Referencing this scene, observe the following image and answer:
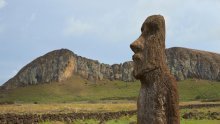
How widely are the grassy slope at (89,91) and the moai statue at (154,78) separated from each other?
12098 centimetres

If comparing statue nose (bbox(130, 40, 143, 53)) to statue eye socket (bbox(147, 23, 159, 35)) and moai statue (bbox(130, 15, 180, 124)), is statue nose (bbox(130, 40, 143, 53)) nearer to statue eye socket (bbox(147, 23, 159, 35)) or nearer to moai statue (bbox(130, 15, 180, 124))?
moai statue (bbox(130, 15, 180, 124))

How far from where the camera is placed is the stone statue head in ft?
44.0

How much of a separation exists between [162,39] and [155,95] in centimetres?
181

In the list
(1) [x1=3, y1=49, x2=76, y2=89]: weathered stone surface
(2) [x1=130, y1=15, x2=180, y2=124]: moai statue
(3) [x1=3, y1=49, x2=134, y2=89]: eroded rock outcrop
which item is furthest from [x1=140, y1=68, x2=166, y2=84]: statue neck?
(3) [x1=3, y1=49, x2=134, y2=89]: eroded rock outcrop

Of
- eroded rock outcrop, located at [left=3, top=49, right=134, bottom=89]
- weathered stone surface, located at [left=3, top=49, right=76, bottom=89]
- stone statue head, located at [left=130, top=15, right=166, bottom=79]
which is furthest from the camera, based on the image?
eroded rock outcrop, located at [left=3, top=49, right=134, bottom=89]

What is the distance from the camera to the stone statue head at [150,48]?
44.0 ft

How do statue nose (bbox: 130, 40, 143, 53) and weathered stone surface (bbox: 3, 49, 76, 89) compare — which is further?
weathered stone surface (bbox: 3, 49, 76, 89)

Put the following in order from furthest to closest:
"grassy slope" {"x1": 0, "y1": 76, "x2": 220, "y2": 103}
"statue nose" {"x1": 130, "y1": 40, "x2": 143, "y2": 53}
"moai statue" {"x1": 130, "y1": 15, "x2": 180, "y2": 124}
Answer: "grassy slope" {"x1": 0, "y1": 76, "x2": 220, "y2": 103}
"statue nose" {"x1": 130, "y1": 40, "x2": 143, "y2": 53}
"moai statue" {"x1": 130, "y1": 15, "x2": 180, "y2": 124}

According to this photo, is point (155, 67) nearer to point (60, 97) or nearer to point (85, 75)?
point (60, 97)

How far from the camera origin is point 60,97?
148750 mm

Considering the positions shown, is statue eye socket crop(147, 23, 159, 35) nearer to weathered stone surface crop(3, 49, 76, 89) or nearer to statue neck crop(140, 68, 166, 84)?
statue neck crop(140, 68, 166, 84)

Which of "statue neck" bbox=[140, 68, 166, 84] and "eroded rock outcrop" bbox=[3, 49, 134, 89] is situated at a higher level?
"eroded rock outcrop" bbox=[3, 49, 134, 89]

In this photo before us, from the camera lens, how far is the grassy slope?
142m

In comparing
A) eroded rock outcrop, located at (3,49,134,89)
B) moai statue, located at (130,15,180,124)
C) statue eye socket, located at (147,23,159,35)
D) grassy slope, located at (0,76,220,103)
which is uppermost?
eroded rock outcrop, located at (3,49,134,89)
